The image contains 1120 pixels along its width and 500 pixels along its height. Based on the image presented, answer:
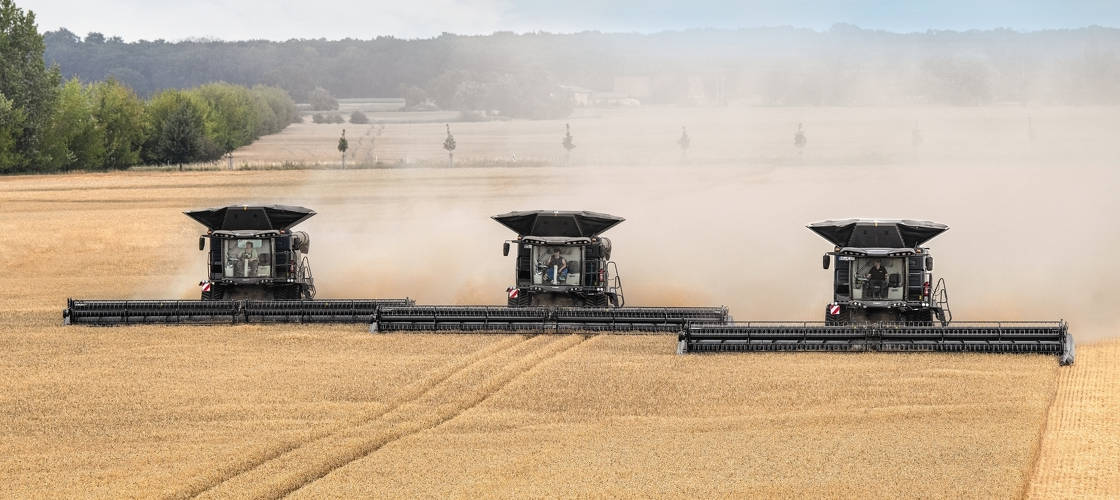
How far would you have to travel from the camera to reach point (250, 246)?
140 feet

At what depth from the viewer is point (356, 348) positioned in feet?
119

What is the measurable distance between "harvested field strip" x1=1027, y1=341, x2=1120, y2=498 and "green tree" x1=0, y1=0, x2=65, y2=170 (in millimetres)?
102452

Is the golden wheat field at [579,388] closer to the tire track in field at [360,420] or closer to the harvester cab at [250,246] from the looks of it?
the tire track in field at [360,420]

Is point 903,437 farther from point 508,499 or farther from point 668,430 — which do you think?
point 508,499

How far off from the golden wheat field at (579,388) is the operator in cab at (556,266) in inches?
139

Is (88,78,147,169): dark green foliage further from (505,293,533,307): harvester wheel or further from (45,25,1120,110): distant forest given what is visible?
(505,293,533,307): harvester wheel

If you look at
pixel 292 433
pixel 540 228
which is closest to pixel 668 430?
pixel 292 433

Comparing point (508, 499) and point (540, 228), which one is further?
point (540, 228)

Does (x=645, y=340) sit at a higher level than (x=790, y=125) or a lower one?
lower

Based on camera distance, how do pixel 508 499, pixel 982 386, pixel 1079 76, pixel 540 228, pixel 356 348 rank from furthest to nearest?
pixel 1079 76, pixel 540 228, pixel 356 348, pixel 982 386, pixel 508 499

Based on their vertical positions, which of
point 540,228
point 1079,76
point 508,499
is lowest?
point 508,499

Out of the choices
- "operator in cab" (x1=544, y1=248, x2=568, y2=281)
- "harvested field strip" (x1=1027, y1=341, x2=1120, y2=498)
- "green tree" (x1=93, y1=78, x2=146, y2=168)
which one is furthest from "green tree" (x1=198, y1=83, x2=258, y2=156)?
"harvested field strip" (x1=1027, y1=341, x2=1120, y2=498)

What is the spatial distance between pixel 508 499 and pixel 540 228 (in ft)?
66.5

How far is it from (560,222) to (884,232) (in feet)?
30.7
